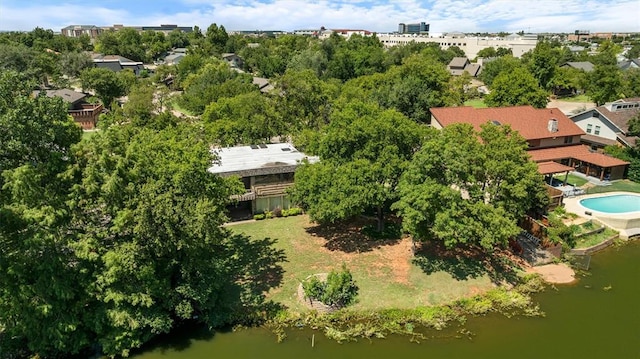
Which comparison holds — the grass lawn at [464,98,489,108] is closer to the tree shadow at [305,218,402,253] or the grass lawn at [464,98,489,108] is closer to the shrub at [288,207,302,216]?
the tree shadow at [305,218,402,253]

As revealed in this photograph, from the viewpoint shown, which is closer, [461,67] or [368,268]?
[368,268]

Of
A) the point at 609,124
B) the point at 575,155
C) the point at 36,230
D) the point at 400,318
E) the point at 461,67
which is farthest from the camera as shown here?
the point at 461,67

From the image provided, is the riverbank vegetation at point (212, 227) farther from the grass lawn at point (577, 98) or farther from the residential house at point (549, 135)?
the grass lawn at point (577, 98)

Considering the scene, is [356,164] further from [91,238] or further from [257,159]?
[91,238]

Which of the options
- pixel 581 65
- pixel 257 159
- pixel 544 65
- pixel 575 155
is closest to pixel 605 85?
pixel 544 65

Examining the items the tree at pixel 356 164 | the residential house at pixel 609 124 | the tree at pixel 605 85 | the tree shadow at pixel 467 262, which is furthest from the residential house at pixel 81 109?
the tree at pixel 605 85

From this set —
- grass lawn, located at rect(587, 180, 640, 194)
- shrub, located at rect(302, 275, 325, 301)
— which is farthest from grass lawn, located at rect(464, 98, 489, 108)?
shrub, located at rect(302, 275, 325, 301)
